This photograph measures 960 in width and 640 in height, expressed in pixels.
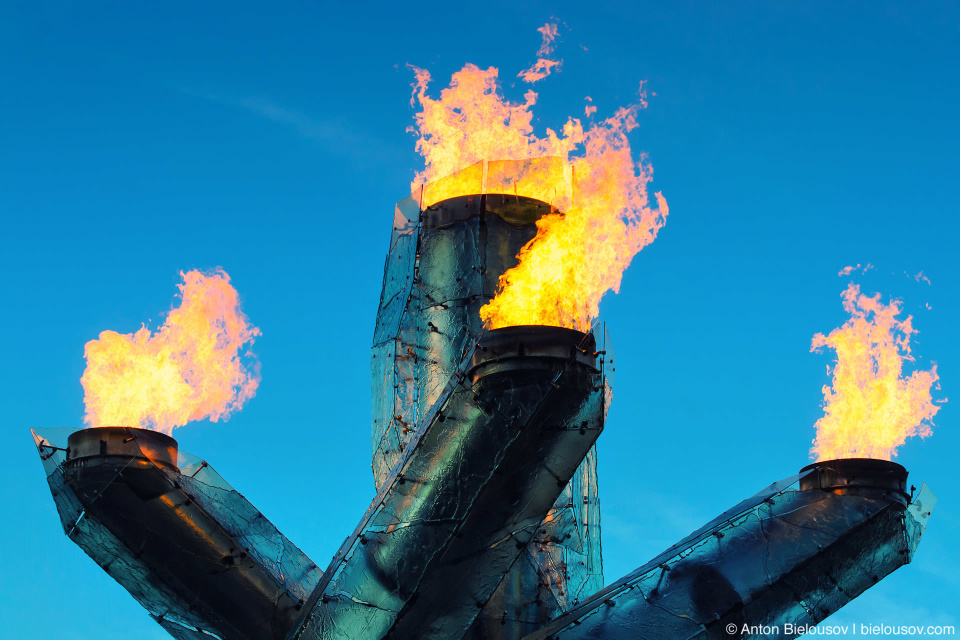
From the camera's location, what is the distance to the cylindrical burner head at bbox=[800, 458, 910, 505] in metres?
16.2

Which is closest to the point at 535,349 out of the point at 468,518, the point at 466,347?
the point at 468,518

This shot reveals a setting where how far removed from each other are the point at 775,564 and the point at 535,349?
569cm

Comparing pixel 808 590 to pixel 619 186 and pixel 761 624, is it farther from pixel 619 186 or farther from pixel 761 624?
pixel 619 186

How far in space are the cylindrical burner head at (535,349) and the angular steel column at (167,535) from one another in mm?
6140

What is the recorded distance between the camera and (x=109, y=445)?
52.2 feet

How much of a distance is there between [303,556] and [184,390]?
344 cm

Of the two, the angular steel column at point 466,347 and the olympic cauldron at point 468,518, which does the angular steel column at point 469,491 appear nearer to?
the olympic cauldron at point 468,518

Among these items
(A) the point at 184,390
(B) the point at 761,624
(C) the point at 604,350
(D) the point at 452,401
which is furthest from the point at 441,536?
(A) the point at 184,390

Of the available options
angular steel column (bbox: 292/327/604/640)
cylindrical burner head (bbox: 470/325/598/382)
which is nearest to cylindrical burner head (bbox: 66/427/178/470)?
angular steel column (bbox: 292/327/604/640)

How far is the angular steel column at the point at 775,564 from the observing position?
592 inches

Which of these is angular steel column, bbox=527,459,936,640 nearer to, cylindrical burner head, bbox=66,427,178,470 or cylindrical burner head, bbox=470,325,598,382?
cylindrical burner head, bbox=470,325,598,382

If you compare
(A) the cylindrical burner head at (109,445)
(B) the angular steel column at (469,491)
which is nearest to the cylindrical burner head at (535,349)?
(B) the angular steel column at (469,491)

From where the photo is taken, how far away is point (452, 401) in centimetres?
1315

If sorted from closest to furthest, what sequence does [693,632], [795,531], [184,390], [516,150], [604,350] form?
[604,350] < [693,632] < [795,531] < [184,390] < [516,150]
